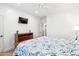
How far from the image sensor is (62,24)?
1.88 metres

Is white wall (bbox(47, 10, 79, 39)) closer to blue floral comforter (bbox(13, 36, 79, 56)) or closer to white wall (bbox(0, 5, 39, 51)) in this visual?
blue floral comforter (bbox(13, 36, 79, 56))

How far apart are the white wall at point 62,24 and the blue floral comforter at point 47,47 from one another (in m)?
0.09

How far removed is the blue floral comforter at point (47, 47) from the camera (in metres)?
1.77

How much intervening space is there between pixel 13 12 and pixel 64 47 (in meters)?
0.91

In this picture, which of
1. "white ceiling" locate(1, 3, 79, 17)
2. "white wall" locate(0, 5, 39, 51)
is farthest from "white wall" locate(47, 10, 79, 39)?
"white wall" locate(0, 5, 39, 51)

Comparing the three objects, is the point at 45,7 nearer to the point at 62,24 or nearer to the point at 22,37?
the point at 62,24

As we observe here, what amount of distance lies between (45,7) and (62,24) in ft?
1.21

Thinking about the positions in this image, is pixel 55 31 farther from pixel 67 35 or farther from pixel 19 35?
pixel 19 35

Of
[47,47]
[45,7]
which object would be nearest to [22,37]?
[47,47]

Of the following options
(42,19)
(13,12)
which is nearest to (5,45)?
(13,12)

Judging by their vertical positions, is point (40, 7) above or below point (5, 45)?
above

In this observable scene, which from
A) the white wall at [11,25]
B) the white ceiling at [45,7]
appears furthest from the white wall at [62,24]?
the white wall at [11,25]

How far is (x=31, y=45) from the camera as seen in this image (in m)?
1.86

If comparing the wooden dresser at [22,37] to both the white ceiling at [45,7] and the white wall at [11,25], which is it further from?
the white ceiling at [45,7]
